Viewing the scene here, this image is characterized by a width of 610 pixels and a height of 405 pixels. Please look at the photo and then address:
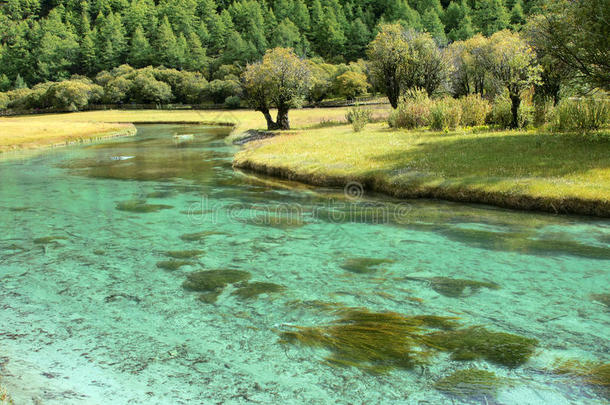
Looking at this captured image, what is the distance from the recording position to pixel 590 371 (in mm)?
7520

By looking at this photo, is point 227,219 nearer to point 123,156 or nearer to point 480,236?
point 480,236

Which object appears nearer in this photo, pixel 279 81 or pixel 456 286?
pixel 456 286

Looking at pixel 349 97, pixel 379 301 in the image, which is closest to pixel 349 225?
pixel 379 301

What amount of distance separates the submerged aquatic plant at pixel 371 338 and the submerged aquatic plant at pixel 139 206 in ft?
43.5

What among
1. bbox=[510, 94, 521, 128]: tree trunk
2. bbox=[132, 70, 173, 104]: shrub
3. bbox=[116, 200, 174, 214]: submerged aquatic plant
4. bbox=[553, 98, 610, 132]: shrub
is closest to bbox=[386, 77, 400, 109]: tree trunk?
bbox=[510, 94, 521, 128]: tree trunk

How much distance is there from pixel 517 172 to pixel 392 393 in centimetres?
1586

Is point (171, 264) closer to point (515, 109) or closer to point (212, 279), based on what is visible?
point (212, 279)

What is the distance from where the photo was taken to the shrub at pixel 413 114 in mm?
38750

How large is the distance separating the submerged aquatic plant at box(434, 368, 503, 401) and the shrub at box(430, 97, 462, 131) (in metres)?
29.7

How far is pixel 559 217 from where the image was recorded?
16.7 metres

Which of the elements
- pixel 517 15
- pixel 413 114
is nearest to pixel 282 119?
pixel 413 114

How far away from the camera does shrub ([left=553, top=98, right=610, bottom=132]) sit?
2606cm

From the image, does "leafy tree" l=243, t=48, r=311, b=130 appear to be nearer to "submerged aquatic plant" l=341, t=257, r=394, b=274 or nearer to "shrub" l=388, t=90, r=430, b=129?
"shrub" l=388, t=90, r=430, b=129

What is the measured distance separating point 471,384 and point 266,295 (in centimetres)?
511
